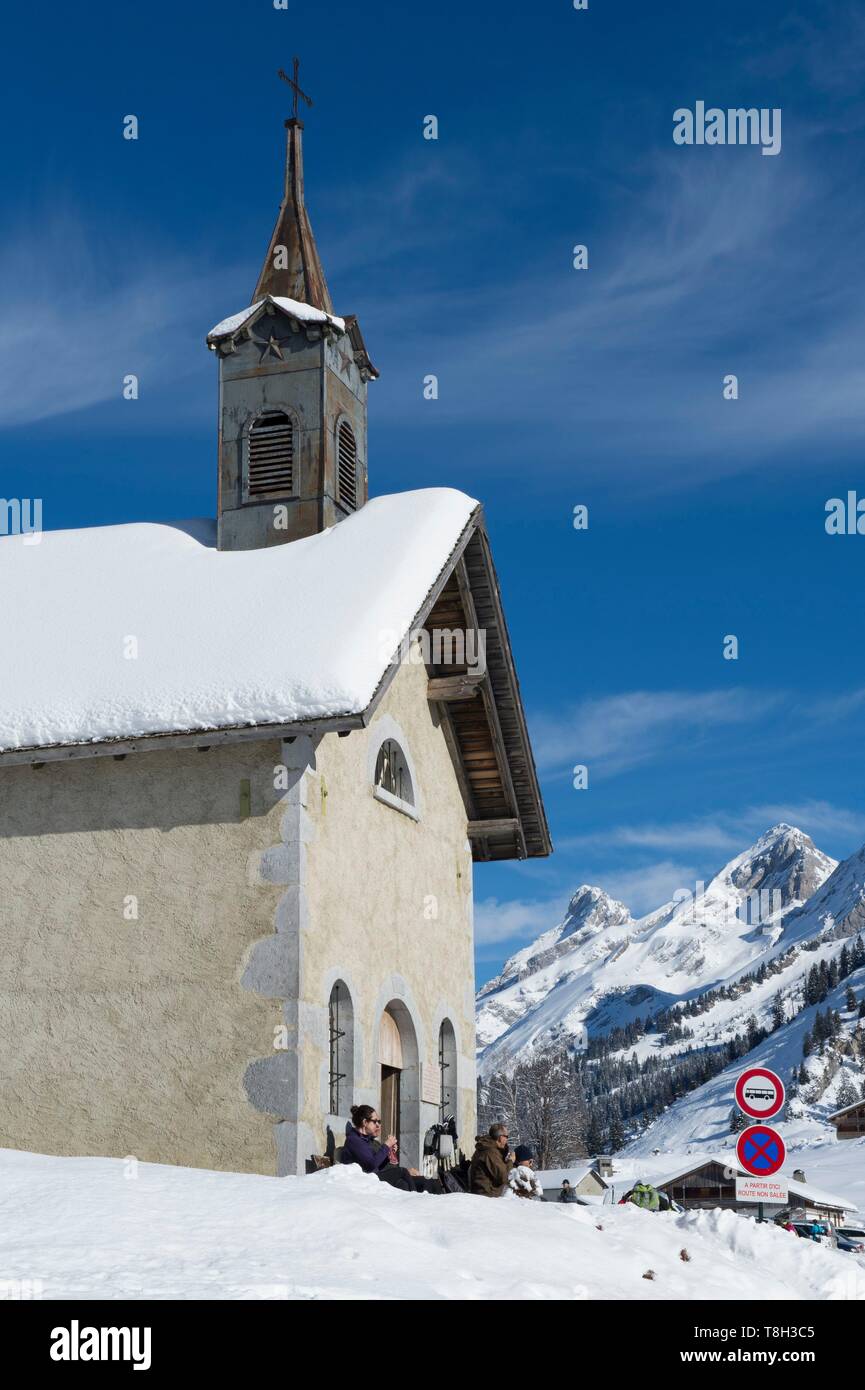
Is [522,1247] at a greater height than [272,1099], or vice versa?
[272,1099]

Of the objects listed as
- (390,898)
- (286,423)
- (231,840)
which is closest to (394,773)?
(390,898)

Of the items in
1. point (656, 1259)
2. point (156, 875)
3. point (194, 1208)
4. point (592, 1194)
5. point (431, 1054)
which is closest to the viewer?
point (194, 1208)

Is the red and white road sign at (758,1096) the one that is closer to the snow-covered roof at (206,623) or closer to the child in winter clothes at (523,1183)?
the child in winter clothes at (523,1183)

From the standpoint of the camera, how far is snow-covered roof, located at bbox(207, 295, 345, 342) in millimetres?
21328

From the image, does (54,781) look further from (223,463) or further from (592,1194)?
(592,1194)

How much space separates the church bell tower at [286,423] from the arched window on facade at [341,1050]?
6.85m

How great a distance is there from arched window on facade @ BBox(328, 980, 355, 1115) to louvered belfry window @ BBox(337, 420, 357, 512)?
25.4 ft

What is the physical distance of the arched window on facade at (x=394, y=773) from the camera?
60.9 feet

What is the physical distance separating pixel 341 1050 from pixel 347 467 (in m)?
8.90

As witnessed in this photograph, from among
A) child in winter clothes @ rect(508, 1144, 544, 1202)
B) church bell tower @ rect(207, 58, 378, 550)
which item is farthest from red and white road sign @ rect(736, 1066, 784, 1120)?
church bell tower @ rect(207, 58, 378, 550)
